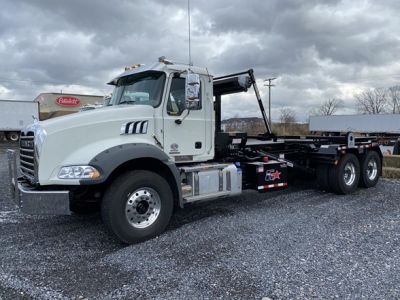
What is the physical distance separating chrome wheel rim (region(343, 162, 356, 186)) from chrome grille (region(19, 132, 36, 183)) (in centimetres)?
691

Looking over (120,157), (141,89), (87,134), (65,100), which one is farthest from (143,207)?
(65,100)

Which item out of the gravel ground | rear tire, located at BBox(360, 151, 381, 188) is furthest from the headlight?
rear tire, located at BBox(360, 151, 381, 188)

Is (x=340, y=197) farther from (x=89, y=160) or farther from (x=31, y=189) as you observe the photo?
(x=31, y=189)

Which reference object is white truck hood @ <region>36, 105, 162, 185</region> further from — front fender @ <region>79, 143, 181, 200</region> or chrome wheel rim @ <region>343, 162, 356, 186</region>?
chrome wheel rim @ <region>343, 162, 356, 186</region>

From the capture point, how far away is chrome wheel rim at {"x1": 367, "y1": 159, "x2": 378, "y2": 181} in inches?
383

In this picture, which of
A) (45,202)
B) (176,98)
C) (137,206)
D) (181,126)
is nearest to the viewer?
(45,202)

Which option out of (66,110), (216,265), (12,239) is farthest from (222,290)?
(66,110)

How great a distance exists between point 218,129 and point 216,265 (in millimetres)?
3407

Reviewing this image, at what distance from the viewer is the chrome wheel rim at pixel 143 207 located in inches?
206

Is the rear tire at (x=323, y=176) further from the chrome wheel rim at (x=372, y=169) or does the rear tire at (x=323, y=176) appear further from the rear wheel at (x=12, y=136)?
the rear wheel at (x=12, y=136)

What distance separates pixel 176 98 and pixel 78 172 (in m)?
2.04

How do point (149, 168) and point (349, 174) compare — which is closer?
point (149, 168)

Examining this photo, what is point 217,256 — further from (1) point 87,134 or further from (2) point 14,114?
(2) point 14,114

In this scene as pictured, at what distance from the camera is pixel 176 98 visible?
6.04 m
